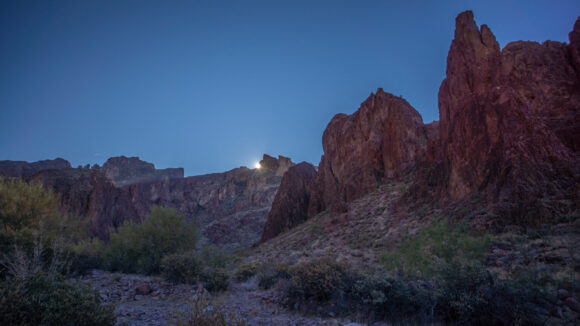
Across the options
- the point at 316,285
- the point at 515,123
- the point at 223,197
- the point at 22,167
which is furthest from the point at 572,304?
the point at 22,167

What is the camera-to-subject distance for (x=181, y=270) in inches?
412

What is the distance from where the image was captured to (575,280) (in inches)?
202

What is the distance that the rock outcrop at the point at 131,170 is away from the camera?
116062mm

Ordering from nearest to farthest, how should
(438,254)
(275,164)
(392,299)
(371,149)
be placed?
(392,299) → (438,254) → (371,149) → (275,164)

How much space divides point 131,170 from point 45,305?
139m

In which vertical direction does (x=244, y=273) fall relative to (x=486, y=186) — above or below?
below

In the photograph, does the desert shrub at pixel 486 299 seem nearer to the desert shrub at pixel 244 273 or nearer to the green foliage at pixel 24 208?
the desert shrub at pixel 244 273

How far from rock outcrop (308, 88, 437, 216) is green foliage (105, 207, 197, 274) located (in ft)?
56.7

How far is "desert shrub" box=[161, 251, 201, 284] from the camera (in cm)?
1034

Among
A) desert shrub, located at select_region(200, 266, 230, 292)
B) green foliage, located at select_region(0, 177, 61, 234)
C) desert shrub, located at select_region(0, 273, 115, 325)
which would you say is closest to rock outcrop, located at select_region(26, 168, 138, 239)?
green foliage, located at select_region(0, 177, 61, 234)

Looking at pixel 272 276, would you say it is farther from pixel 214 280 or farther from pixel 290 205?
pixel 290 205

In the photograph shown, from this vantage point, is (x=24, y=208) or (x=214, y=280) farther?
(x=24, y=208)

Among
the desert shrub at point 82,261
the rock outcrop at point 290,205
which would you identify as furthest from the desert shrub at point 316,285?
the rock outcrop at point 290,205

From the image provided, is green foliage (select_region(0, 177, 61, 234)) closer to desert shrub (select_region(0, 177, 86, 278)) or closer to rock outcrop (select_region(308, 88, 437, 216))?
desert shrub (select_region(0, 177, 86, 278))
